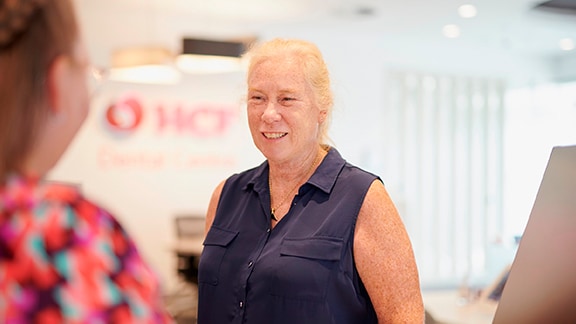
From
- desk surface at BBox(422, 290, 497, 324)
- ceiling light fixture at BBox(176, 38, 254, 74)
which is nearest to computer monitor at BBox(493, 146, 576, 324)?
desk surface at BBox(422, 290, 497, 324)

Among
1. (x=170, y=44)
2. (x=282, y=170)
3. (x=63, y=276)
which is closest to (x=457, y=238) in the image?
(x=170, y=44)

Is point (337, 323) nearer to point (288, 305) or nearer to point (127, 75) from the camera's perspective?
point (288, 305)

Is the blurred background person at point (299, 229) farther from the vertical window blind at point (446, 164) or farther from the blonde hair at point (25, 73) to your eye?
the vertical window blind at point (446, 164)

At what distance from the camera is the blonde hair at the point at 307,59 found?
198 centimetres

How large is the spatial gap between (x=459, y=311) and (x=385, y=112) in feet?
20.0

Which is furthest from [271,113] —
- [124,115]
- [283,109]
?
[124,115]

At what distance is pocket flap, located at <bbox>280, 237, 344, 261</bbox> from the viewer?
1785 mm

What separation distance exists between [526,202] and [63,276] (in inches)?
429

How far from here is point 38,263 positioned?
2.34ft

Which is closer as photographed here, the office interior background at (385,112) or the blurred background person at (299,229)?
the blurred background person at (299,229)

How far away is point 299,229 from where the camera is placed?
1.86m

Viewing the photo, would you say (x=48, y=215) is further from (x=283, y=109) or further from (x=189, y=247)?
(x=189, y=247)

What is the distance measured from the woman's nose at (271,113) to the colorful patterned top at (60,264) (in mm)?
1230

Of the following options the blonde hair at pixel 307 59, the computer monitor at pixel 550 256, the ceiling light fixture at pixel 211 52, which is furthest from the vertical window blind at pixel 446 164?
the computer monitor at pixel 550 256
